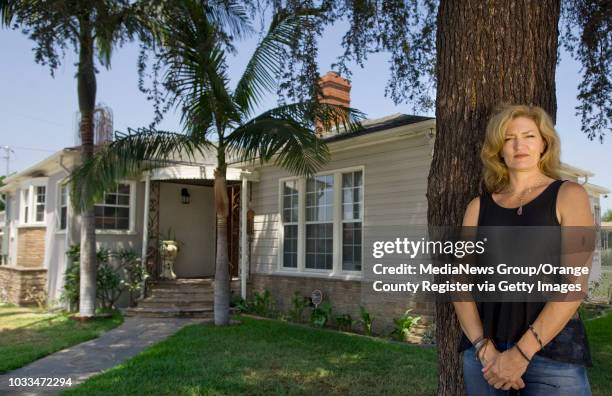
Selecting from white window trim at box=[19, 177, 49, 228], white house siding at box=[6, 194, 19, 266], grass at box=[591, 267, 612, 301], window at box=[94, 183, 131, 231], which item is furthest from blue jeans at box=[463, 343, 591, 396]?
white house siding at box=[6, 194, 19, 266]

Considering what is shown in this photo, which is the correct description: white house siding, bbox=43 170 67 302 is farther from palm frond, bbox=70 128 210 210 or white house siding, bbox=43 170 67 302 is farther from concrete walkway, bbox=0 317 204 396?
palm frond, bbox=70 128 210 210

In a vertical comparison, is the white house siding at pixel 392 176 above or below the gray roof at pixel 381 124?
below

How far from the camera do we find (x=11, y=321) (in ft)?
33.8

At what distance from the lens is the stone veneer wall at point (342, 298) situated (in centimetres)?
857

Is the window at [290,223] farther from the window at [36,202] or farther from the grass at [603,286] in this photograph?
the grass at [603,286]

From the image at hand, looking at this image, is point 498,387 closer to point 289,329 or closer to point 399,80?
point 399,80

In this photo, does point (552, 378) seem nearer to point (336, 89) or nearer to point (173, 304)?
point (173, 304)

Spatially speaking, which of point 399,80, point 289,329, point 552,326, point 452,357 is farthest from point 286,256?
point 552,326

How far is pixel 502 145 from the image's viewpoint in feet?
7.02

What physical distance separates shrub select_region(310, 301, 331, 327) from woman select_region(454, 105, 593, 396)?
7.55m

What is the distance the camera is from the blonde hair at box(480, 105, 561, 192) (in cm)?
210

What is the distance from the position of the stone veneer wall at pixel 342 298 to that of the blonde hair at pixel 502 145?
19.5ft

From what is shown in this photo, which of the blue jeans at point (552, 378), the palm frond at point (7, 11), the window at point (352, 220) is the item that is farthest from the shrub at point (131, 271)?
the blue jeans at point (552, 378)

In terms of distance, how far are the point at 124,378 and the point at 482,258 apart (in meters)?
4.59
